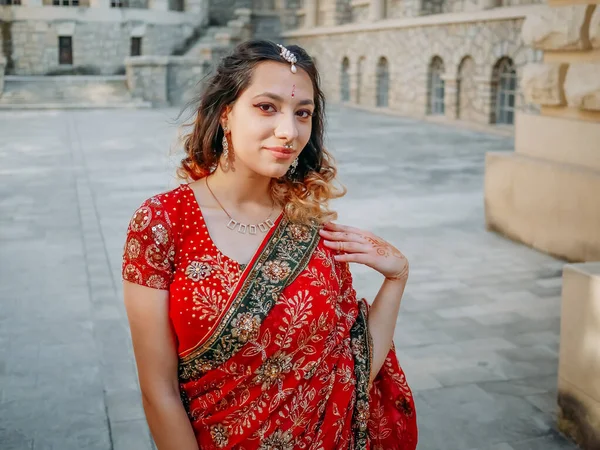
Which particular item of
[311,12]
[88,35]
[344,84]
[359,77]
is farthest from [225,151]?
[88,35]

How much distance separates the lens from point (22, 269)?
19.6ft

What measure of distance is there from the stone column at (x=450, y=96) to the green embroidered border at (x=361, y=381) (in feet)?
53.9

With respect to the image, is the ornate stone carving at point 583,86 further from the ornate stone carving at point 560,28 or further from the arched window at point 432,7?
the arched window at point 432,7

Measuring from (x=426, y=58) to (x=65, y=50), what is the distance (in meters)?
15.1

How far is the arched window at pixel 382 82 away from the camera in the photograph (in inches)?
881

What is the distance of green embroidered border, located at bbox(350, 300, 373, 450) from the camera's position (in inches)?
82.3

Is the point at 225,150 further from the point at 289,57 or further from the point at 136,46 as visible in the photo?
the point at 136,46

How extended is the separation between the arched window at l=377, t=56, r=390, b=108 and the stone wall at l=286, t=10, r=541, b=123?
0.42 feet

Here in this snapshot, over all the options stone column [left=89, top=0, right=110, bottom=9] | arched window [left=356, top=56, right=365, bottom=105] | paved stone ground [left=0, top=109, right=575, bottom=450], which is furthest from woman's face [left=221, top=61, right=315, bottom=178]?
stone column [left=89, top=0, right=110, bottom=9]

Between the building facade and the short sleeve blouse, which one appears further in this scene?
the building facade

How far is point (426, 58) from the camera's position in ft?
63.5

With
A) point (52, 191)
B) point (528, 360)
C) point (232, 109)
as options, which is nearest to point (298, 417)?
point (232, 109)

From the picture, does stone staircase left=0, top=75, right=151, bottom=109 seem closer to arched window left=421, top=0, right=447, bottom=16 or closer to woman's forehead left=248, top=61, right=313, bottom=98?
arched window left=421, top=0, right=447, bottom=16

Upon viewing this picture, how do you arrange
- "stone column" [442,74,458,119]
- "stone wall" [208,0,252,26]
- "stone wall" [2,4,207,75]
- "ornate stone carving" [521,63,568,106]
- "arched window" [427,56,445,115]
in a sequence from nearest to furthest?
"ornate stone carving" [521,63,568,106]
"stone column" [442,74,458,119]
"arched window" [427,56,445,115]
"stone wall" [2,4,207,75]
"stone wall" [208,0,252,26]
